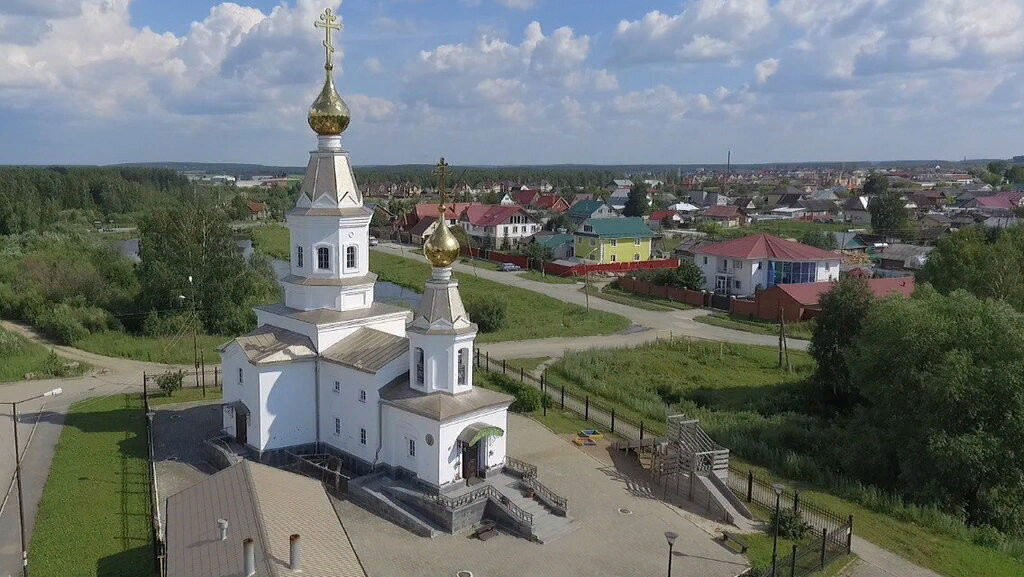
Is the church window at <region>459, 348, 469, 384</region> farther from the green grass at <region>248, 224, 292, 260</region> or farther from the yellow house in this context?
the green grass at <region>248, 224, 292, 260</region>

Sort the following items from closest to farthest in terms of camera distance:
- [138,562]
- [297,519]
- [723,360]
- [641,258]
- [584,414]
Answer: [297,519]
[138,562]
[584,414]
[723,360]
[641,258]

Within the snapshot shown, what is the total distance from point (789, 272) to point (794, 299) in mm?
6738

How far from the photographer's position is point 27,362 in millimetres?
29172

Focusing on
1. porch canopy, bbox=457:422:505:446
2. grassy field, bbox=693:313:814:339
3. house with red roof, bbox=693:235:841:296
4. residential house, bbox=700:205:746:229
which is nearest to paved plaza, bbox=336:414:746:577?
porch canopy, bbox=457:422:505:446

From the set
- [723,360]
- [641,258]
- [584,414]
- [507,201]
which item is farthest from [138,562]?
[507,201]

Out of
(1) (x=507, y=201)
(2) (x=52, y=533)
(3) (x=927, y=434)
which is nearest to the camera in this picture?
(2) (x=52, y=533)

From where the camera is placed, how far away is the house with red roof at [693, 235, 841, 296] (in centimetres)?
4472

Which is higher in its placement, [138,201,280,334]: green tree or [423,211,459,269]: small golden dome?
[423,211,459,269]: small golden dome

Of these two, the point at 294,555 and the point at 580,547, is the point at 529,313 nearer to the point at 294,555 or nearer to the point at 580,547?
the point at 580,547

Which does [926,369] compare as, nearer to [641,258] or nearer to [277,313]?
[277,313]

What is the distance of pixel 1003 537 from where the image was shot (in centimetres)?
1662

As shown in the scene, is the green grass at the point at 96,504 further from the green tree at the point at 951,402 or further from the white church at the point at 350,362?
the green tree at the point at 951,402

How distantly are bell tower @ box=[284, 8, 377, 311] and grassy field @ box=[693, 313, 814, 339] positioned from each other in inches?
945

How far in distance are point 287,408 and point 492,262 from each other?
43151 millimetres
